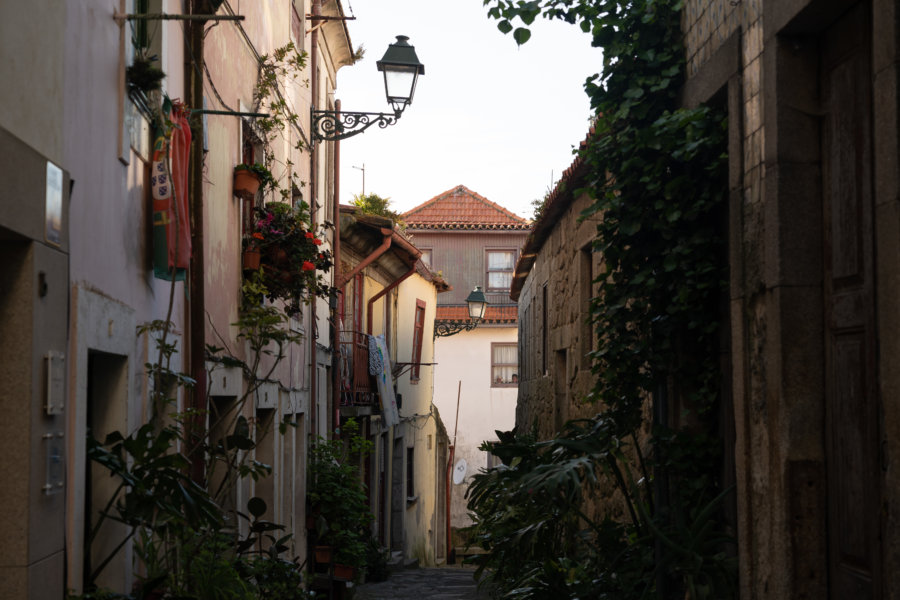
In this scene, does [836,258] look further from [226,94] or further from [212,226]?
[226,94]

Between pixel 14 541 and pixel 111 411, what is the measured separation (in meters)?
1.67

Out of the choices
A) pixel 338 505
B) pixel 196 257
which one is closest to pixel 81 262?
pixel 196 257

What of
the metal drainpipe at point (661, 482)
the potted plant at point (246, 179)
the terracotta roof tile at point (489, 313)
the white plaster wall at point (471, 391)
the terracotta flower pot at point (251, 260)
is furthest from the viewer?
the white plaster wall at point (471, 391)

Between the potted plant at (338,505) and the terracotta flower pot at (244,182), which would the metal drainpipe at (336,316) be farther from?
the terracotta flower pot at (244,182)

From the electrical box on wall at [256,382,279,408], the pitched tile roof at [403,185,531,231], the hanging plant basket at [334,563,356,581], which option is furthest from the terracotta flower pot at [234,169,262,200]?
the pitched tile roof at [403,185,531,231]

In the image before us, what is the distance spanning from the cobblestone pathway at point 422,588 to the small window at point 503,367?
47.7 ft

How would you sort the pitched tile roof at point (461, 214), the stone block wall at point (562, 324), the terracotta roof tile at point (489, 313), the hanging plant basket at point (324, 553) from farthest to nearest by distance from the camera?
1. the pitched tile roof at point (461, 214)
2. the terracotta roof tile at point (489, 313)
3. the hanging plant basket at point (324, 553)
4. the stone block wall at point (562, 324)

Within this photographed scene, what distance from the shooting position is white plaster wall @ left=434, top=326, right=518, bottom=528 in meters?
33.1

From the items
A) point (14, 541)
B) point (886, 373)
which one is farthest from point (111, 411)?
point (886, 373)

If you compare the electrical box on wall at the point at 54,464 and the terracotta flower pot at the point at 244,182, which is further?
the terracotta flower pot at the point at 244,182

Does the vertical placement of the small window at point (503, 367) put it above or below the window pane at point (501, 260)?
below

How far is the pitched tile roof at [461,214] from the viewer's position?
33.7 metres

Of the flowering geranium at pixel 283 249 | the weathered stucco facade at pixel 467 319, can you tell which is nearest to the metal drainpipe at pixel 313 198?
the flowering geranium at pixel 283 249

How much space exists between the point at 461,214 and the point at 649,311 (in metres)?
28.0
